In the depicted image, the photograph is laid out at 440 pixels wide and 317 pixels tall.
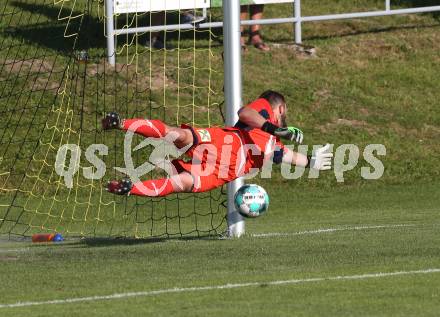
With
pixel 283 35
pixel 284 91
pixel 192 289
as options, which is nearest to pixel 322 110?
pixel 284 91

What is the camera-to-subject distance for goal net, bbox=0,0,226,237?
19141 millimetres

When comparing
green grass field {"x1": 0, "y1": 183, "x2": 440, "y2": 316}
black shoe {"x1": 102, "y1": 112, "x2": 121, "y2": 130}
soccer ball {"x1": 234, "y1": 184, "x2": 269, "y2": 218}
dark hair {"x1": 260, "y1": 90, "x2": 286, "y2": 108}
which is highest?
dark hair {"x1": 260, "y1": 90, "x2": 286, "y2": 108}

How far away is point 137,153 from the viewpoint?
2291cm

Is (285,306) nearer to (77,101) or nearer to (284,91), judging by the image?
(77,101)

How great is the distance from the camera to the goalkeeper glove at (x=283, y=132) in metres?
14.0

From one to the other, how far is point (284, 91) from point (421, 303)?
16.9m

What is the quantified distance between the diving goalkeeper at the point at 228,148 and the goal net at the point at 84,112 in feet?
6.20

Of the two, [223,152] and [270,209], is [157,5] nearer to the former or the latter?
[270,209]

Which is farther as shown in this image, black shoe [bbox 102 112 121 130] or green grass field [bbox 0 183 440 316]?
black shoe [bbox 102 112 121 130]

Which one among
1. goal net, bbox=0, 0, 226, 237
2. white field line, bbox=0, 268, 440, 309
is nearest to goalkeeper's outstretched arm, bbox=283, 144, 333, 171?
goal net, bbox=0, 0, 226, 237

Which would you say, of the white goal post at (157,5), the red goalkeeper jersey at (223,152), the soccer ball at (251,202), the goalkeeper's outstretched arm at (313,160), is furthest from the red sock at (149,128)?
the white goal post at (157,5)

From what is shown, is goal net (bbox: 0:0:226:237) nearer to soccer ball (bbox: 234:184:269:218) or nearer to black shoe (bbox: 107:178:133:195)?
soccer ball (bbox: 234:184:269:218)

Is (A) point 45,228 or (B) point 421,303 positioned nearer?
(B) point 421,303

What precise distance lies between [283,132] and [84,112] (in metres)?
10.2
